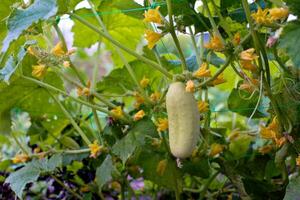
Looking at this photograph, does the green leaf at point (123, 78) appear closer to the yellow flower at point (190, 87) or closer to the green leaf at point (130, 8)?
the green leaf at point (130, 8)

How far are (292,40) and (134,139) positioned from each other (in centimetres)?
31

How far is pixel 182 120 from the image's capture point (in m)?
0.64

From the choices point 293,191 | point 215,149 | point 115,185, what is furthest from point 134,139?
point 115,185

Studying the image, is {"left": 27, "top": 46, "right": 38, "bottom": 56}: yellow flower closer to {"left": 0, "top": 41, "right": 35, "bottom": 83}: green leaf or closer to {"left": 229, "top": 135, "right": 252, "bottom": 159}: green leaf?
{"left": 0, "top": 41, "right": 35, "bottom": 83}: green leaf

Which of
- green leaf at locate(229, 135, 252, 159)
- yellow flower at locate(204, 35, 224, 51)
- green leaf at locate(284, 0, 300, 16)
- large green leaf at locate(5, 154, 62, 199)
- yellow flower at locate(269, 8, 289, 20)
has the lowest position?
green leaf at locate(229, 135, 252, 159)

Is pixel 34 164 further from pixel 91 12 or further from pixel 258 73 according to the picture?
pixel 258 73

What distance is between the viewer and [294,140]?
744 millimetres

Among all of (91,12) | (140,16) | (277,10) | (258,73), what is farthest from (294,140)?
(91,12)

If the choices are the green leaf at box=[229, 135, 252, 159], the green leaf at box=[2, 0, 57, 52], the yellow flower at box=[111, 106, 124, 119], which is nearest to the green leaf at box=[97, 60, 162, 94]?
the yellow flower at box=[111, 106, 124, 119]

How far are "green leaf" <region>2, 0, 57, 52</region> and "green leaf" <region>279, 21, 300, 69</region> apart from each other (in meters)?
0.26

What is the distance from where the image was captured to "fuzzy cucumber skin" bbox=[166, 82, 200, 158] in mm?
639

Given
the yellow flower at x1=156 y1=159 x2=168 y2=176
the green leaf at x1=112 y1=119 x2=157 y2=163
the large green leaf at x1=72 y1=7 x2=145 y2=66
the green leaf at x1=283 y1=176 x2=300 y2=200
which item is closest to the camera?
the green leaf at x1=283 y1=176 x2=300 y2=200

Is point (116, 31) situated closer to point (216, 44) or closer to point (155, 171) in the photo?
point (155, 171)

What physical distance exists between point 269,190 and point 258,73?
0.95ft
